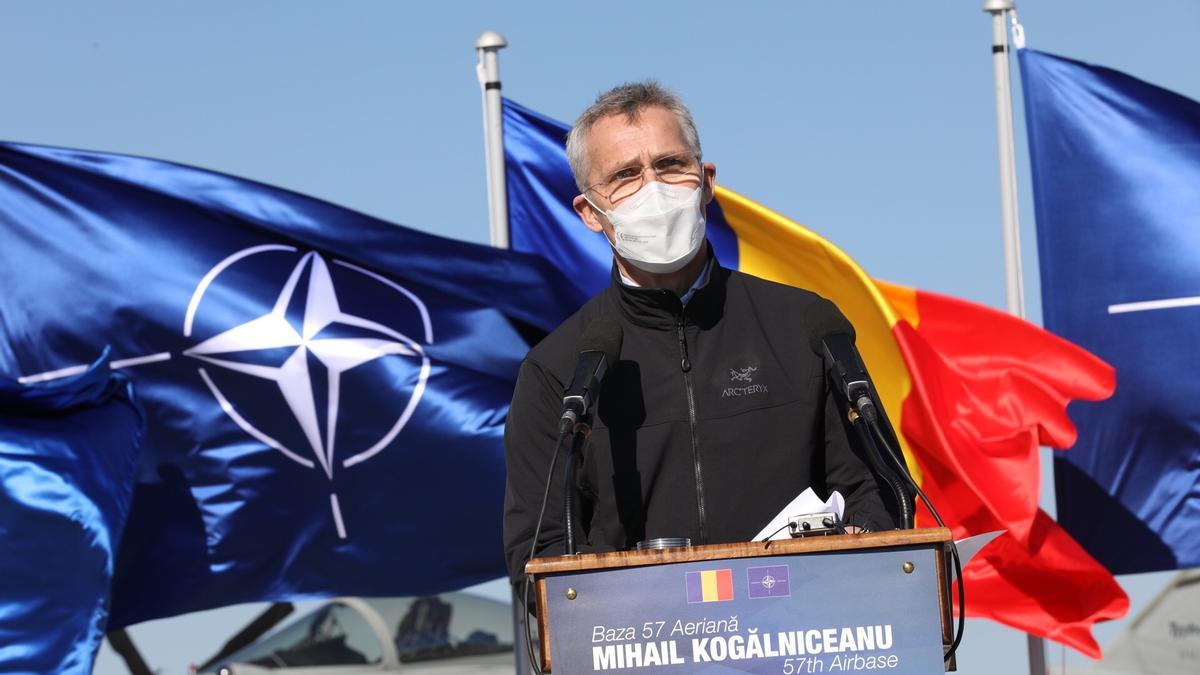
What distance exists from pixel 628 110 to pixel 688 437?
78cm

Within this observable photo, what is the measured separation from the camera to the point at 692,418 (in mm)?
3721

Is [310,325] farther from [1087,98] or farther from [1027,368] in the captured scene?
[1087,98]

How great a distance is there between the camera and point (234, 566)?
Answer: 9.47m

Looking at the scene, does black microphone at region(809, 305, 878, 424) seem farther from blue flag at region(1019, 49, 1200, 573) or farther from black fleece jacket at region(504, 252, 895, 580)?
blue flag at region(1019, 49, 1200, 573)

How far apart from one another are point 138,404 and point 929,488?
182 inches

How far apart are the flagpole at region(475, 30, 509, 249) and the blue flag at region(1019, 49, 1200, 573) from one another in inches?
137

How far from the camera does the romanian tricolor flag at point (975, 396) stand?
31.8 ft

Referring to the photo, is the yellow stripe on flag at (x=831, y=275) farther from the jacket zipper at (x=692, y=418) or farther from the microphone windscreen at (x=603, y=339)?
the microphone windscreen at (x=603, y=339)

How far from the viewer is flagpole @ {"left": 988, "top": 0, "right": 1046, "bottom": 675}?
11.2m

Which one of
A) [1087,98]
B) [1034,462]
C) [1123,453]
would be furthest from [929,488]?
[1087,98]

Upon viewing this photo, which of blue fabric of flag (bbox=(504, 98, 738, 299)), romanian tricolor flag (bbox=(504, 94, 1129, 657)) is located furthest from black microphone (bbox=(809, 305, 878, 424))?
blue fabric of flag (bbox=(504, 98, 738, 299))

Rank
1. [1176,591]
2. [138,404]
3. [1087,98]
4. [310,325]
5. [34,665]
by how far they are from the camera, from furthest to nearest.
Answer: [1176,591]
[1087,98]
[310,325]
[138,404]
[34,665]

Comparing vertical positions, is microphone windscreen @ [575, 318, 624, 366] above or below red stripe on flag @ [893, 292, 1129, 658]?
above

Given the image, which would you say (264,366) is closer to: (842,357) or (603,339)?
(603,339)
